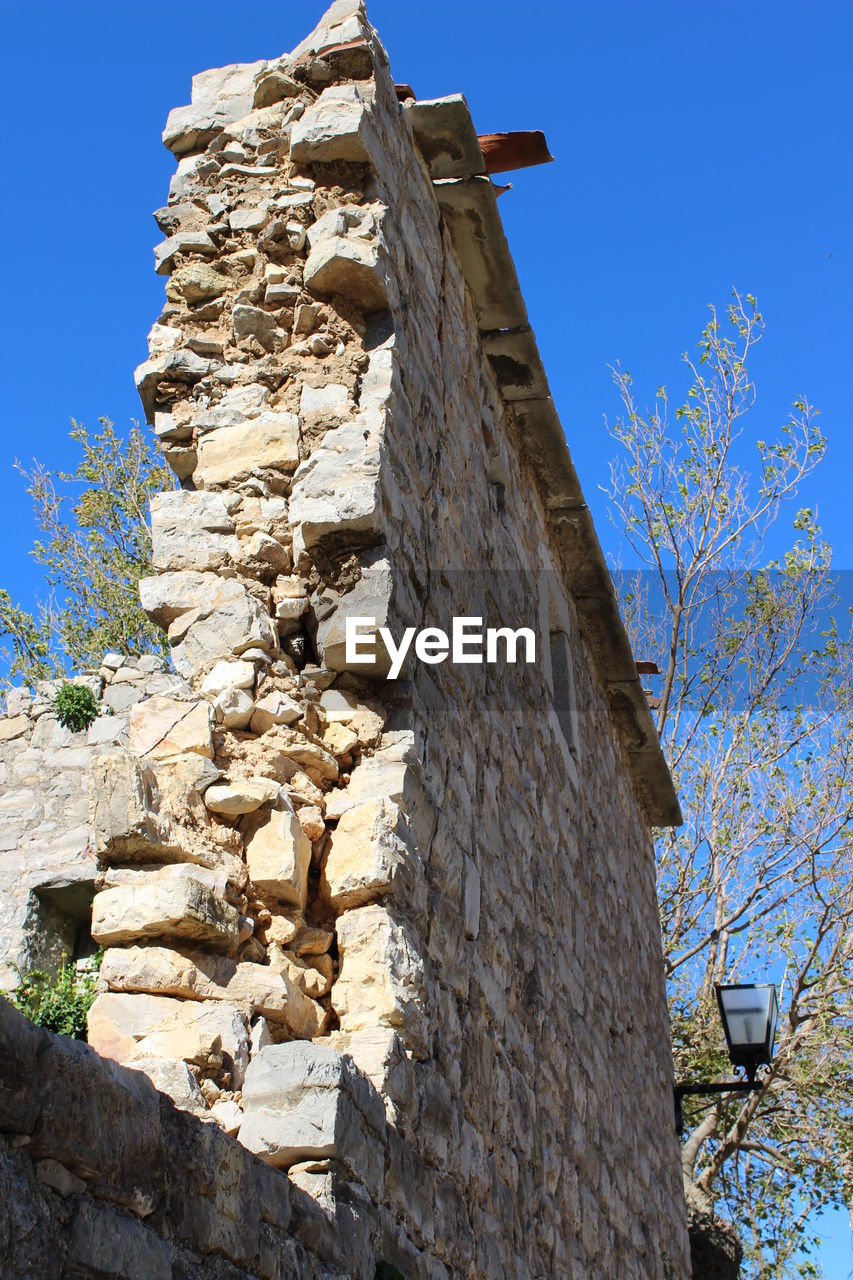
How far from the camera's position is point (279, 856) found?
2.77m

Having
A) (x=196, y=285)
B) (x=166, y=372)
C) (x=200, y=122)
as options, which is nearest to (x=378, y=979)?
(x=166, y=372)

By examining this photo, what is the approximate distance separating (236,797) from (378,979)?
0.48 metres

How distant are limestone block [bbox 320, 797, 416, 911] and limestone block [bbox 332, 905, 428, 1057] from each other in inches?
1.7

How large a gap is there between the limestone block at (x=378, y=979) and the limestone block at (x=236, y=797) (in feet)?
1.01

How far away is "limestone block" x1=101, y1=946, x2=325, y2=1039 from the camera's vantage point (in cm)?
248

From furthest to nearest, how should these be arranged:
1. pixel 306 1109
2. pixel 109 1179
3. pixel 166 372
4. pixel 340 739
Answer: pixel 166 372 < pixel 340 739 < pixel 306 1109 < pixel 109 1179

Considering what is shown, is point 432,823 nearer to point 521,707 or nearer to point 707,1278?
point 521,707

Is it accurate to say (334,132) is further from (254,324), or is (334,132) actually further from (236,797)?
(236,797)

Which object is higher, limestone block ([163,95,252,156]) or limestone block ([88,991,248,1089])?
limestone block ([163,95,252,156])

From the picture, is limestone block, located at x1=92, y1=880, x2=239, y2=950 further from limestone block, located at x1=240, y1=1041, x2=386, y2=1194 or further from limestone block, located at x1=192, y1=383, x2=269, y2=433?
limestone block, located at x1=192, y1=383, x2=269, y2=433

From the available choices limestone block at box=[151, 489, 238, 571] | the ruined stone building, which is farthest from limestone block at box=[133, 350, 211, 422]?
limestone block at box=[151, 489, 238, 571]

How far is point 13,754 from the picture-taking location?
21.1 feet

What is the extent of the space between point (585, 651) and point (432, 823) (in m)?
3.50

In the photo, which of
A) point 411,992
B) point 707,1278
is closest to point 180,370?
point 411,992
